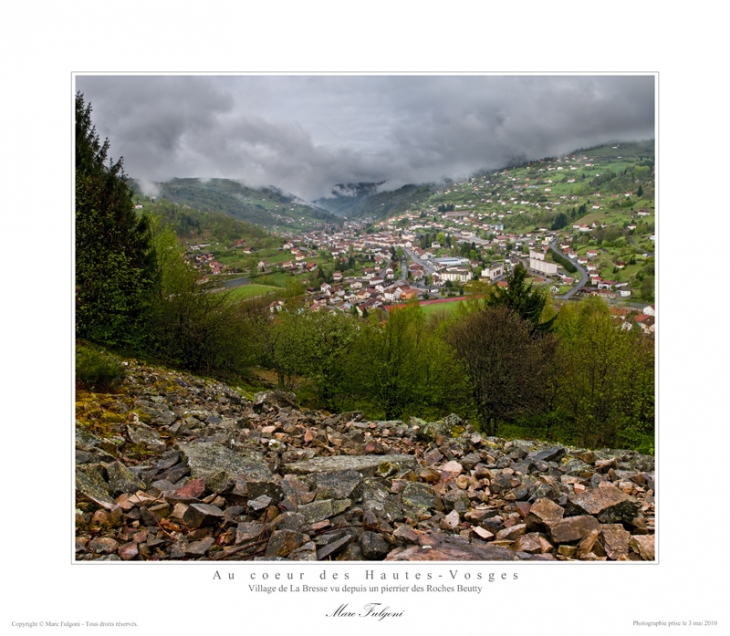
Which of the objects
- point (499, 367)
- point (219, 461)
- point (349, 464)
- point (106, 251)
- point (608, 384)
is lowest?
point (608, 384)

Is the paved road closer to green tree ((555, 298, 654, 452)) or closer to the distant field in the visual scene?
green tree ((555, 298, 654, 452))

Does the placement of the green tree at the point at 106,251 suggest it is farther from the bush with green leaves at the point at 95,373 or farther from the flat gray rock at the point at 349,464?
the flat gray rock at the point at 349,464

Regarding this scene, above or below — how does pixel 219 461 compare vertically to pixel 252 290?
below

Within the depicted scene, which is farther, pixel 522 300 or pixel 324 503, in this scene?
pixel 522 300

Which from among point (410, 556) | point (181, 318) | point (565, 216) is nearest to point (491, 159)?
point (565, 216)

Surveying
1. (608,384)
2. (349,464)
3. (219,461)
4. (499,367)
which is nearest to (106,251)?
(219,461)

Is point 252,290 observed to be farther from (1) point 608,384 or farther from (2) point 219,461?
(2) point 219,461

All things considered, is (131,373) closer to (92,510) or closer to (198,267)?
(92,510)
